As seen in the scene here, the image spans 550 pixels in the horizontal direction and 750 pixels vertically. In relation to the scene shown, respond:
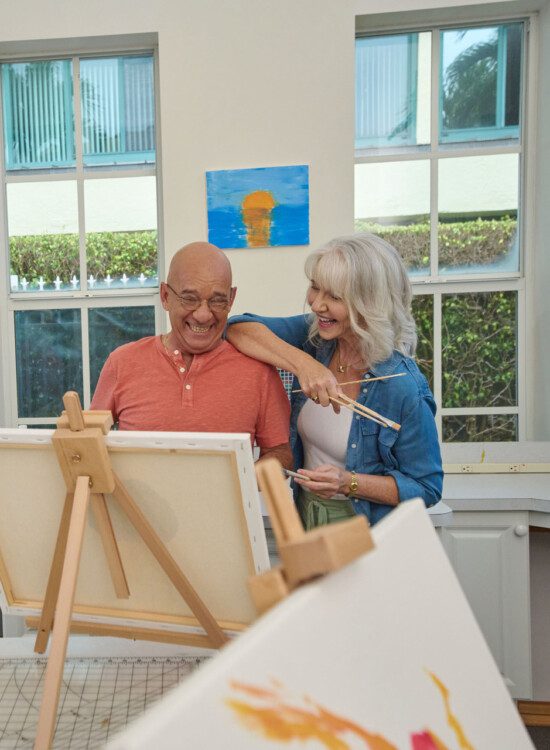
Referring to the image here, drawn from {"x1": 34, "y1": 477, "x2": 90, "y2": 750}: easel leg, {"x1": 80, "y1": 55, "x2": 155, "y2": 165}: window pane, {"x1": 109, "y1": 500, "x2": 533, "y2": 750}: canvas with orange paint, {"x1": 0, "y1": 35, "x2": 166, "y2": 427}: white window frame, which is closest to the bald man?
{"x1": 34, "y1": 477, "x2": 90, "y2": 750}: easel leg

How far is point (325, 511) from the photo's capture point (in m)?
1.46

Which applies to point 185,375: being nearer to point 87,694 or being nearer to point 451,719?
point 87,694

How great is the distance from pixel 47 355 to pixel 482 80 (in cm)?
226

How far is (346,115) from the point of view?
2660 mm

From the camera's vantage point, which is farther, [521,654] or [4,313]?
[4,313]

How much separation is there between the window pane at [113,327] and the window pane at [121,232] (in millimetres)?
118

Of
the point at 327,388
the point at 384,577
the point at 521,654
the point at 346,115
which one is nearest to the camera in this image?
the point at 384,577

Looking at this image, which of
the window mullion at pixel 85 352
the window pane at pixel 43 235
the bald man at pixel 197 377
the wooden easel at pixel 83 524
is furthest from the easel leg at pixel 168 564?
the window pane at pixel 43 235

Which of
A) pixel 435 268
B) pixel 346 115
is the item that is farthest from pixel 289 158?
pixel 435 268

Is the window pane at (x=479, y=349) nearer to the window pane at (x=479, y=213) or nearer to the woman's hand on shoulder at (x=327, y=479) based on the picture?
the window pane at (x=479, y=213)

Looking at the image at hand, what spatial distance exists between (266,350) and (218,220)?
1445mm

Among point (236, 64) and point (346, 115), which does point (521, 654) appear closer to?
point (346, 115)

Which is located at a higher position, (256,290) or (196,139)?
(196,139)

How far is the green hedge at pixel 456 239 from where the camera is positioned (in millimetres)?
2842
